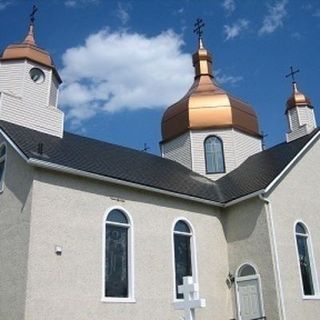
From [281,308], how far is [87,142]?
9.18 metres

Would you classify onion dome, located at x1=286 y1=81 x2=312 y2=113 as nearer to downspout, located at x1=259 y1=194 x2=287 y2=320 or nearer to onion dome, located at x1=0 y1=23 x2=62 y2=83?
downspout, located at x1=259 y1=194 x2=287 y2=320

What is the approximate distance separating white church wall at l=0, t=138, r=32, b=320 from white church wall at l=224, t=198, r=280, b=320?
7547 mm

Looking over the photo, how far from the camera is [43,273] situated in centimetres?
1273

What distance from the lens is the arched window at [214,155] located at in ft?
72.2

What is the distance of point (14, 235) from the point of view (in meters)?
13.5

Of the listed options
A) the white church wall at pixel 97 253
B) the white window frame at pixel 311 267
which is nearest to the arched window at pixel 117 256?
the white church wall at pixel 97 253

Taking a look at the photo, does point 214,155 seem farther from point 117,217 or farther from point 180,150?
point 117,217

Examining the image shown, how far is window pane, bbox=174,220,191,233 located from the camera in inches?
651

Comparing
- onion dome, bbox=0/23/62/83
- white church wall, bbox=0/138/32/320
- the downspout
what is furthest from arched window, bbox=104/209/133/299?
onion dome, bbox=0/23/62/83

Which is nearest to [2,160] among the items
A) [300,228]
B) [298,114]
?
[300,228]

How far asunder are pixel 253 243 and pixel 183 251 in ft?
7.86

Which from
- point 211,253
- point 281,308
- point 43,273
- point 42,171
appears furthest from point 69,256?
point 281,308

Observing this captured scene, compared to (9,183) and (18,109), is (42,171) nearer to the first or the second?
(9,183)

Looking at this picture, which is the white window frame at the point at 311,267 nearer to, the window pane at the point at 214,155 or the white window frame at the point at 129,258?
the window pane at the point at 214,155
